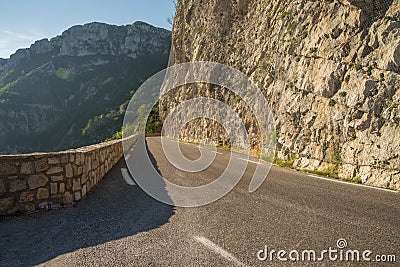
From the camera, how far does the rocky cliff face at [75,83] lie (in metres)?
92.3

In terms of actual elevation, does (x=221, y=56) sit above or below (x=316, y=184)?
above

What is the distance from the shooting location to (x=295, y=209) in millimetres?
4609

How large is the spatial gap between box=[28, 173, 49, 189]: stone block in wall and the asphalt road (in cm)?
50

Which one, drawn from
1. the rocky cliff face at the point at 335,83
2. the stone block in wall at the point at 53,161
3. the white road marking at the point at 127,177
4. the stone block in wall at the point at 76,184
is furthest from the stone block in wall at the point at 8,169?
the rocky cliff face at the point at 335,83

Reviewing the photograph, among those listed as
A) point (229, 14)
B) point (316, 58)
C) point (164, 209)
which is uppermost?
point (229, 14)

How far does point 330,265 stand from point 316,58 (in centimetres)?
1161

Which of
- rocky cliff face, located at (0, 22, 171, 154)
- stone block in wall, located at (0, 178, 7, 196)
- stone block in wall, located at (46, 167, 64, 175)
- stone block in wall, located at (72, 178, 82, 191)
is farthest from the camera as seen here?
rocky cliff face, located at (0, 22, 171, 154)

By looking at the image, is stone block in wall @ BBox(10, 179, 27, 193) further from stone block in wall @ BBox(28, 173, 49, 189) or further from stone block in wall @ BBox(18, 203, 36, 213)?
stone block in wall @ BBox(18, 203, 36, 213)

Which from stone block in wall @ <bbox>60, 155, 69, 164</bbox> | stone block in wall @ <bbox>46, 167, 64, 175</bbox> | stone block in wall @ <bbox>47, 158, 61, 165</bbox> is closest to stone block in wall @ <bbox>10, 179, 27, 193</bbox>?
stone block in wall @ <bbox>46, 167, 64, 175</bbox>

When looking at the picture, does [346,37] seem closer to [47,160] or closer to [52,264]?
[47,160]

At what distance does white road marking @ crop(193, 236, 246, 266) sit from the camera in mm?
2848

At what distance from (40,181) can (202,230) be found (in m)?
3.11

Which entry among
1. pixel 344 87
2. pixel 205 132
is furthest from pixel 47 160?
pixel 205 132

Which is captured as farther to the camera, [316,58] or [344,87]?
[316,58]
